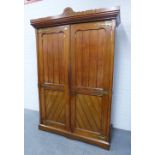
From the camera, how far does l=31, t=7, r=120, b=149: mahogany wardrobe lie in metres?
1.89

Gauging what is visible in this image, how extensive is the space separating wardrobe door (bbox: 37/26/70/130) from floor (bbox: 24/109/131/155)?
22 centimetres

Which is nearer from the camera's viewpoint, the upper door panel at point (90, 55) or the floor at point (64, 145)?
the upper door panel at point (90, 55)

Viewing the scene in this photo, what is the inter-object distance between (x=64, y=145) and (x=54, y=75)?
3.64 feet

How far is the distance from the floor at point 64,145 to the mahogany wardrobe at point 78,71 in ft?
0.32

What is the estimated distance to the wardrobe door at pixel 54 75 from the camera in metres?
2.18

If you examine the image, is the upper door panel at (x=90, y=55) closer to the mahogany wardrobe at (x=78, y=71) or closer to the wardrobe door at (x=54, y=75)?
the mahogany wardrobe at (x=78, y=71)

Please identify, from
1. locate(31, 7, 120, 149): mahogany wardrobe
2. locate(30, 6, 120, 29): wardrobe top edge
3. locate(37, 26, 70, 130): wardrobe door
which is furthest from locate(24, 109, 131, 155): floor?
locate(30, 6, 120, 29): wardrobe top edge

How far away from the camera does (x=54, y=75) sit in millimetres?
2309

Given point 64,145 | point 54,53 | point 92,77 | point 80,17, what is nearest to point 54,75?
point 54,53

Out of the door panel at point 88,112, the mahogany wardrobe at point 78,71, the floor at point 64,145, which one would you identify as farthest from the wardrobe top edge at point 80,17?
the floor at point 64,145

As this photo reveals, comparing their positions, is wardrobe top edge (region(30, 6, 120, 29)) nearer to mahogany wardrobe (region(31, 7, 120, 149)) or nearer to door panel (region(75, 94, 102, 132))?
mahogany wardrobe (region(31, 7, 120, 149))

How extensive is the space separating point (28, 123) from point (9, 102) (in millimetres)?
2505
